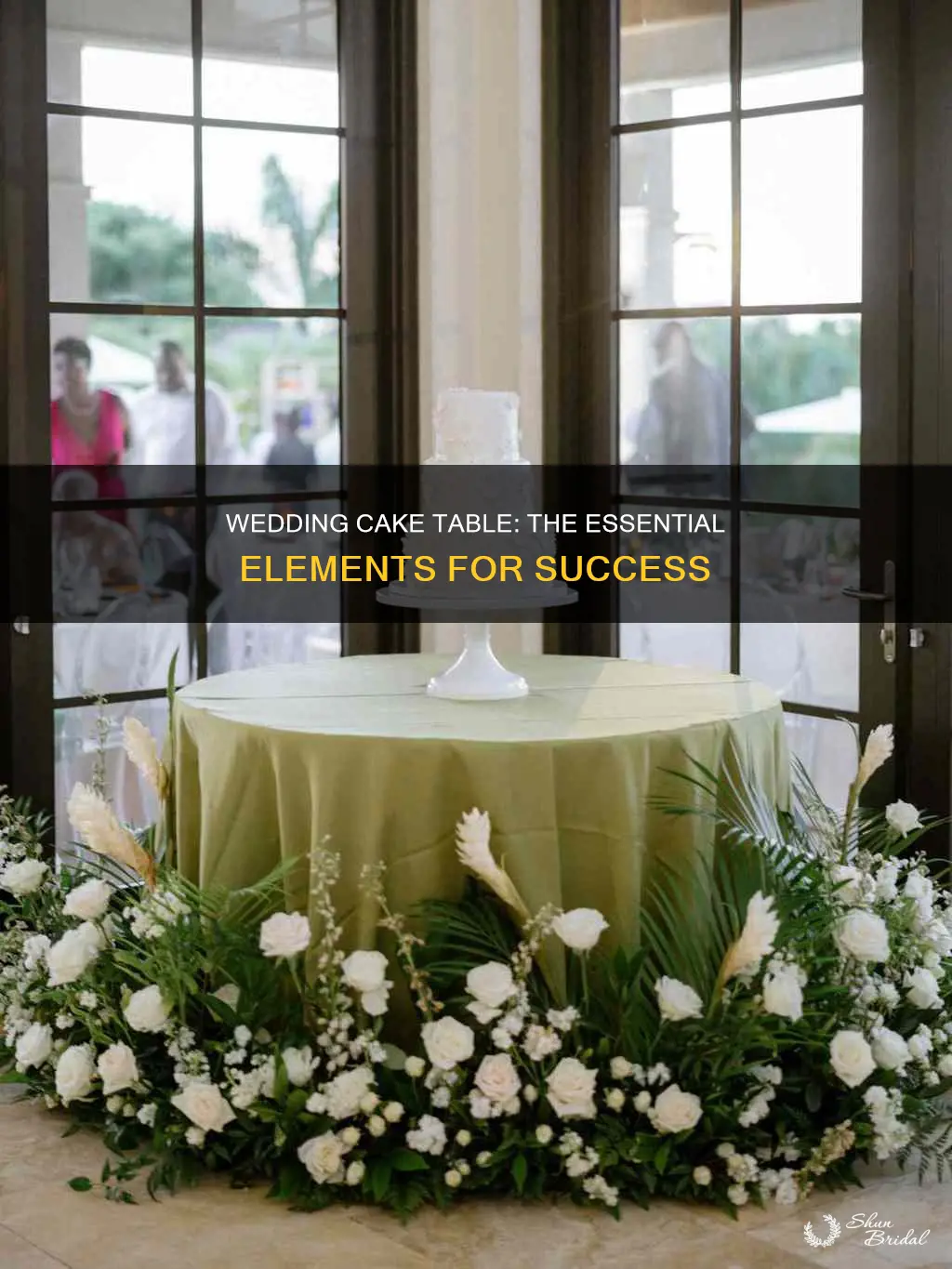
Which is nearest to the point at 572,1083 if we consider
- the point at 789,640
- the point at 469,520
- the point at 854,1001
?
the point at 854,1001

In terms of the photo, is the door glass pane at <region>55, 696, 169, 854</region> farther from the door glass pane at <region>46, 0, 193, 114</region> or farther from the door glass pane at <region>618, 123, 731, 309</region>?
the door glass pane at <region>618, 123, 731, 309</region>

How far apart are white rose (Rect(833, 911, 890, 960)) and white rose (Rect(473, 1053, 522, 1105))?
598 millimetres

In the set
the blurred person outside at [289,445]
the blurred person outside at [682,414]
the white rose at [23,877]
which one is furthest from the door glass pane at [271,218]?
the white rose at [23,877]

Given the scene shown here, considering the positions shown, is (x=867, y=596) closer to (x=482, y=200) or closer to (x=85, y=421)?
(x=482, y=200)

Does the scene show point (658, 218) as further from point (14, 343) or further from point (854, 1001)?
point (854, 1001)

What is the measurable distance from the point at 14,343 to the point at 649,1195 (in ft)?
7.51

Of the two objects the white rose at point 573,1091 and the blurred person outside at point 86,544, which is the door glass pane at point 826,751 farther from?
the blurred person outside at point 86,544

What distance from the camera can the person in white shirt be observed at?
4.05 m

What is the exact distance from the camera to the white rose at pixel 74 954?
3010mm

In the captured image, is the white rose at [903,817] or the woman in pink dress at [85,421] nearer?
the white rose at [903,817]

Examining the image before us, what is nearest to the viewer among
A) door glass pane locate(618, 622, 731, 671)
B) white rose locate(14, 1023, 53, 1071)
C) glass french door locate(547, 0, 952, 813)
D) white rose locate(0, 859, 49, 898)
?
white rose locate(14, 1023, 53, 1071)

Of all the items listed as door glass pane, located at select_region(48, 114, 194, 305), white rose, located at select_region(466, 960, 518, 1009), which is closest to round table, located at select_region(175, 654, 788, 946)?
white rose, located at select_region(466, 960, 518, 1009)

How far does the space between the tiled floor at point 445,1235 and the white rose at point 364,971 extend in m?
0.36

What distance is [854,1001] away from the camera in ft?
9.67
